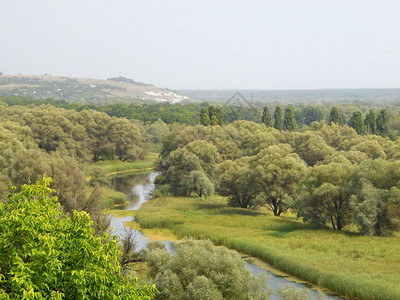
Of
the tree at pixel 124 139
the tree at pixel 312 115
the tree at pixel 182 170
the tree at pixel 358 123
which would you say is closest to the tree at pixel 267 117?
the tree at pixel 358 123

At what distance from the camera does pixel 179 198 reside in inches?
2776

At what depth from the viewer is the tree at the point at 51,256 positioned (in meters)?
12.8

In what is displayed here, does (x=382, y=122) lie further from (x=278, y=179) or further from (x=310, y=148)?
(x=278, y=179)

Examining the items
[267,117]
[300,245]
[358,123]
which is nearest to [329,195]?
[300,245]

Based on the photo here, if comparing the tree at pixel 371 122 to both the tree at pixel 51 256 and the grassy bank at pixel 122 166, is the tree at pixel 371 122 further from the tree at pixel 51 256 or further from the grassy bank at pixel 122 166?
the tree at pixel 51 256

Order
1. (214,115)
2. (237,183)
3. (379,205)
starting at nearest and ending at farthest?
(379,205)
(237,183)
(214,115)

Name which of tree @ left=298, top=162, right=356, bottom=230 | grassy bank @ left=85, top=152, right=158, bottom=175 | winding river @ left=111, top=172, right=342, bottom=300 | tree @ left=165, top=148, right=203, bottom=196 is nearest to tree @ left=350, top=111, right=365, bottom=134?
grassy bank @ left=85, top=152, right=158, bottom=175

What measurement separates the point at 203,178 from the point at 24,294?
194 feet

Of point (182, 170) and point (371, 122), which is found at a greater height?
point (371, 122)

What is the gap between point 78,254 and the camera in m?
13.9

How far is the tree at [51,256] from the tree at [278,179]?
42610 mm

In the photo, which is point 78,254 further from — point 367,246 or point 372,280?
point 367,246

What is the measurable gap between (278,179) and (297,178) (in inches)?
93.0

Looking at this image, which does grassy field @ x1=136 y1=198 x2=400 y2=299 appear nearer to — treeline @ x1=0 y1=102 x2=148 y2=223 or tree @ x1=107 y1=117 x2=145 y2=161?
treeline @ x1=0 y1=102 x2=148 y2=223
